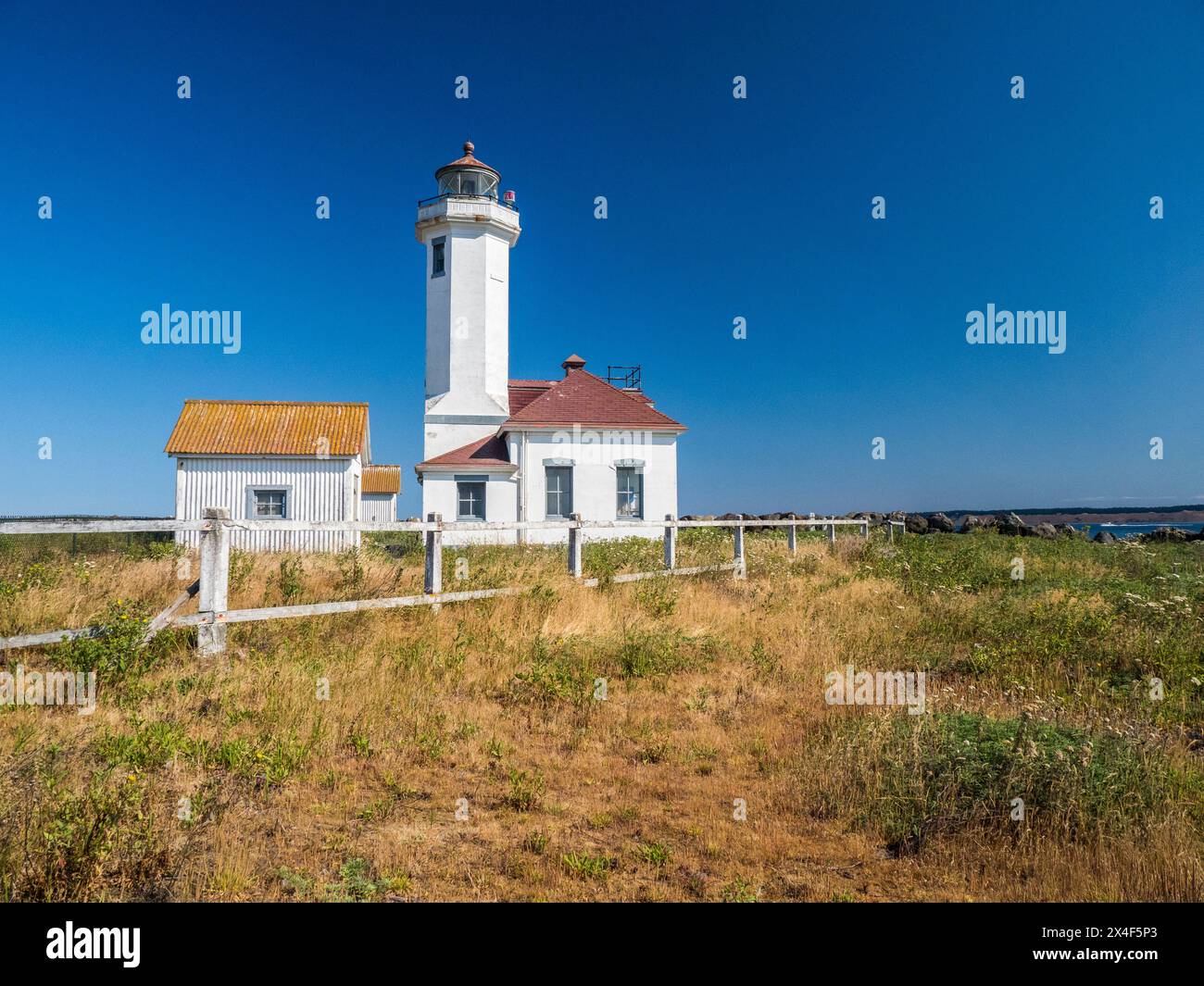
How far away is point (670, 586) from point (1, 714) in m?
8.08

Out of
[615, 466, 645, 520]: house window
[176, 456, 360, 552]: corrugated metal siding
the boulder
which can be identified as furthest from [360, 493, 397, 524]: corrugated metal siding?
the boulder

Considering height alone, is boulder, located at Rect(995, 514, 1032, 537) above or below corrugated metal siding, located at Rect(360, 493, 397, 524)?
below

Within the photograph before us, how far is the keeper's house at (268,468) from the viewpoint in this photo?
61.1 feet

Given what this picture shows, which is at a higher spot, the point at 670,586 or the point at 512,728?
the point at 670,586

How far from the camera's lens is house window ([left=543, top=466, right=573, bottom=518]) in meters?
22.0

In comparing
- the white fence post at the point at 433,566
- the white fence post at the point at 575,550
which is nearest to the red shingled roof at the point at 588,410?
the white fence post at the point at 575,550

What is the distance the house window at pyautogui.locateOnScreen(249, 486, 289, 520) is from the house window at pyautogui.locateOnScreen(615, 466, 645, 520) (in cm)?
1003

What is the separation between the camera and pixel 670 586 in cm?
1080

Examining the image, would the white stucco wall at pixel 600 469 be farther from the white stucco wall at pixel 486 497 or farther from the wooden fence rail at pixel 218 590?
the wooden fence rail at pixel 218 590

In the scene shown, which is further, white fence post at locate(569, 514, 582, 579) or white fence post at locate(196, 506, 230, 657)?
white fence post at locate(569, 514, 582, 579)

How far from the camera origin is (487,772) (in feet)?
14.4

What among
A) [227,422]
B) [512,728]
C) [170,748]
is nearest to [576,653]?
[512,728]

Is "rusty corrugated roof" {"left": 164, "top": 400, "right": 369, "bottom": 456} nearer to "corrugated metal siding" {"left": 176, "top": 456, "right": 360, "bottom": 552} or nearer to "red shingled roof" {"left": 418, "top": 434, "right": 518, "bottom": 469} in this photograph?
"corrugated metal siding" {"left": 176, "top": 456, "right": 360, "bottom": 552}
